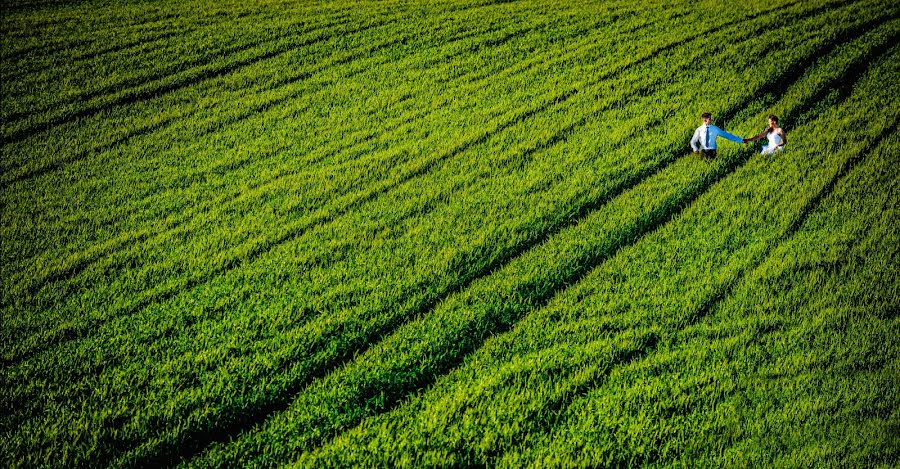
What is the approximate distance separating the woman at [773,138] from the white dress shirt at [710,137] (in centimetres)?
29

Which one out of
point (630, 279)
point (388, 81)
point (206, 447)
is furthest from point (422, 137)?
point (206, 447)

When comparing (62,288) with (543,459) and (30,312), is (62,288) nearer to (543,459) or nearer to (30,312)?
(30,312)

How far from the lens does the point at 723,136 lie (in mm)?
8945

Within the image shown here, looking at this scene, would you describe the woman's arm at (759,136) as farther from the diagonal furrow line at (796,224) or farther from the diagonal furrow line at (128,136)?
the diagonal furrow line at (128,136)

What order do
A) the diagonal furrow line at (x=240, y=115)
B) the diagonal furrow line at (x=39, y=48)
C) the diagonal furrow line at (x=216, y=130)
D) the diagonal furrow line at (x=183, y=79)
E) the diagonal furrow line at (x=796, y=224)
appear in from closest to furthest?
the diagonal furrow line at (x=796, y=224) → the diagonal furrow line at (x=216, y=130) → the diagonal furrow line at (x=240, y=115) → the diagonal furrow line at (x=183, y=79) → the diagonal furrow line at (x=39, y=48)

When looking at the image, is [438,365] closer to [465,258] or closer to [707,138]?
[465,258]

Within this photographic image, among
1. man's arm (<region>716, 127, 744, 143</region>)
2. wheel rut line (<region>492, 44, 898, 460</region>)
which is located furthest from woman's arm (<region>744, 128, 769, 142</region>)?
wheel rut line (<region>492, 44, 898, 460</region>)

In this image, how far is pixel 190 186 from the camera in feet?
31.8

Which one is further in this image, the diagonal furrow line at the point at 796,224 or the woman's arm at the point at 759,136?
the woman's arm at the point at 759,136

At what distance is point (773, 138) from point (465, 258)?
546cm

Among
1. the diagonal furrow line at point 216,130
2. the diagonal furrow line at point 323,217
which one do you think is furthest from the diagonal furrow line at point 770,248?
the diagonal furrow line at point 216,130

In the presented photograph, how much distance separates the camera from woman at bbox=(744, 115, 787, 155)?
29.6ft

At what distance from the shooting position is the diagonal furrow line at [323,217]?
6.22 m

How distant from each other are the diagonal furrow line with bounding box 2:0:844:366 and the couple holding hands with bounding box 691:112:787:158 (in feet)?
1.51
